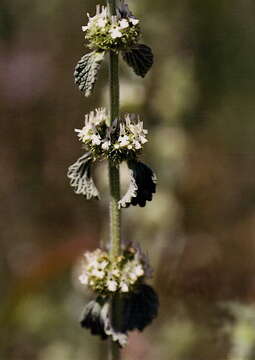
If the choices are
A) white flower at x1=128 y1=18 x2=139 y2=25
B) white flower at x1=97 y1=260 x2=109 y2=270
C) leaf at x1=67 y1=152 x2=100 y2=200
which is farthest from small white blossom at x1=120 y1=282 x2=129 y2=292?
white flower at x1=128 y1=18 x2=139 y2=25

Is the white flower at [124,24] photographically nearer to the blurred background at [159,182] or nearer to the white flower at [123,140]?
the white flower at [123,140]

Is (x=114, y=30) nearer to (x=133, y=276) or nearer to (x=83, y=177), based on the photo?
(x=83, y=177)

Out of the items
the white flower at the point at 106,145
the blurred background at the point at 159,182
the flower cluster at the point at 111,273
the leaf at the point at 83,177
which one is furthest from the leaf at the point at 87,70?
the blurred background at the point at 159,182

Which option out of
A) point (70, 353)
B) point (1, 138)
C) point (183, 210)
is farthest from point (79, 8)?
point (70, 353)

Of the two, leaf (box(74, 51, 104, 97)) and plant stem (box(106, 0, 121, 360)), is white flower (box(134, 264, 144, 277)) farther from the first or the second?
leaf (box(74, 51, 104, 97))

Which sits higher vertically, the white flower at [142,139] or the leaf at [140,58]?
the leaf at [140,58]

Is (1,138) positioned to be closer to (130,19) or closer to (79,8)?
(79,8)
